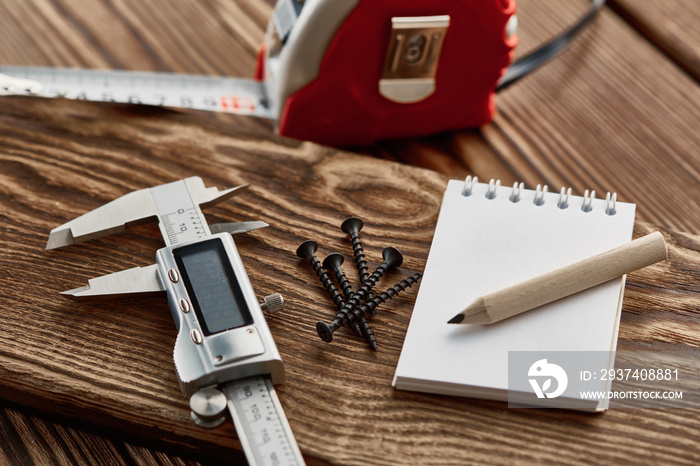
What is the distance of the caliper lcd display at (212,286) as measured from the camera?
76 cm

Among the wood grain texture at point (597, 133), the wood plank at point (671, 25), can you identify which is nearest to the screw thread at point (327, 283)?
the wood grain texture at point (597, 133)

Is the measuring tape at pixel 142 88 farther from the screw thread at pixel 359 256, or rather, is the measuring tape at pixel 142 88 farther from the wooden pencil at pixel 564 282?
the wooden pencil at pixel 564 282

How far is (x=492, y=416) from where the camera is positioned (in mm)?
745

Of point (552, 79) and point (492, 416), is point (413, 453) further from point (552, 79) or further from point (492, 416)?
point (552, 79)

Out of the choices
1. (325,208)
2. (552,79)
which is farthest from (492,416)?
(552,79)

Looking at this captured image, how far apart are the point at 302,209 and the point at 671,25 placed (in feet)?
2.67

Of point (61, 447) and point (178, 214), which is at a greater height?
point (178, 214)

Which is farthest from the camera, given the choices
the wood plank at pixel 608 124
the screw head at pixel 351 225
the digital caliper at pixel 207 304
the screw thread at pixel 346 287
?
the wood plank at pixel 608 124

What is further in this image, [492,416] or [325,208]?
[325,208]

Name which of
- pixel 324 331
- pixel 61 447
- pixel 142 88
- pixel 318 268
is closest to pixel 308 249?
pixel 318 268

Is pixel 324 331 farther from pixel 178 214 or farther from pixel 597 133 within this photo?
pixel 597 133

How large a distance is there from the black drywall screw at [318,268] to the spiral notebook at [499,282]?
0.30 feet

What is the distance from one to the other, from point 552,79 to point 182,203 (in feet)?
2.30

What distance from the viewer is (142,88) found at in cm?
115
